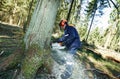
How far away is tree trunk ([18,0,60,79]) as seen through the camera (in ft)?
18.7

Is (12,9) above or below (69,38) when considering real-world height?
above

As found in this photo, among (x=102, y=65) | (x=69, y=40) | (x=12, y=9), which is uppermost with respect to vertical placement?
(x=12, y=9)

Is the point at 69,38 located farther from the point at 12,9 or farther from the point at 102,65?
the point at 12,9

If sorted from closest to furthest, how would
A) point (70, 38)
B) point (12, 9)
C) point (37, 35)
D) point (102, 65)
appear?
point (37, 35) < point (70, 38) < point (102, 65) < point (12, 9)

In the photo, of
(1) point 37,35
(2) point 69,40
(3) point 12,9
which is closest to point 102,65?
(2) point 69,40

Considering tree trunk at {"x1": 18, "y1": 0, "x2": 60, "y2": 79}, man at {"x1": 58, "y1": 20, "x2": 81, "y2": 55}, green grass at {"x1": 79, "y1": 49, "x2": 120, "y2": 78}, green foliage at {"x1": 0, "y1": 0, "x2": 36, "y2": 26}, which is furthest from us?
green foliage at {"x1": 0, "y1": 0, "x2": 36, "y2": 26}

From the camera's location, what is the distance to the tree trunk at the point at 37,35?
18.7 ft

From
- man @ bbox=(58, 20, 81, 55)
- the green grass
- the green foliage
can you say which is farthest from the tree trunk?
the green foliage

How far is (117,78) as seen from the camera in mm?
13180

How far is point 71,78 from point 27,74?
367 cm

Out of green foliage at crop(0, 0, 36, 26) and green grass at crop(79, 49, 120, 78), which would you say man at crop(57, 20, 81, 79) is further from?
green foliage at crop(0, 0, 36, 26)

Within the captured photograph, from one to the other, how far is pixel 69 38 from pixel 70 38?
42 millimetres

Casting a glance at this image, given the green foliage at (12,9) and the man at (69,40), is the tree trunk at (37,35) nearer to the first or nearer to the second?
the man at (69,40)

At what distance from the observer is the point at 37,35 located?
5801 millimetres
